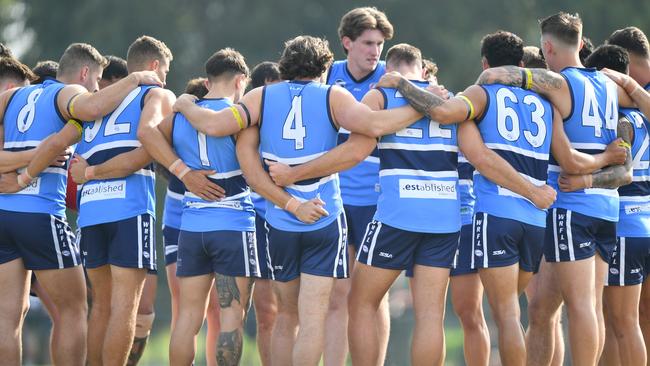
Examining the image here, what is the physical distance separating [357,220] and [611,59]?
9.04 ft

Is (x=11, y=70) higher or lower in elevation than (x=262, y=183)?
higher

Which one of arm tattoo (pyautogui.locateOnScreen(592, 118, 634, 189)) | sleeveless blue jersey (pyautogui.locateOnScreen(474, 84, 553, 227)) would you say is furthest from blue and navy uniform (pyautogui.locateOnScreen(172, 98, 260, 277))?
arm tattoo (pyautogui.locateOnScreen(592, 118, 634, 189))

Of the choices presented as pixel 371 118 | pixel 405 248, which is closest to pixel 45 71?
pixel 371 118

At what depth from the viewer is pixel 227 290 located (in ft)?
31.4

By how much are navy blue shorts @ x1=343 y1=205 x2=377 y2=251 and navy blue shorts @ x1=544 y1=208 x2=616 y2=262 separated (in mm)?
1665

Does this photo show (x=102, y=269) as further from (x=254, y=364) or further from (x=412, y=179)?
(x=254, y=364)

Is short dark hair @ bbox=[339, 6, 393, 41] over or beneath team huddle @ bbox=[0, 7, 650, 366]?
over

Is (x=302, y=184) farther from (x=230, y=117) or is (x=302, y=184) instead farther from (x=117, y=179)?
(x=117, y=179)

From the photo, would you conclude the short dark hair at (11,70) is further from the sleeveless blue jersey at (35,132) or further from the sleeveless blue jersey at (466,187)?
the sleeveless blue jersey at (466,187)

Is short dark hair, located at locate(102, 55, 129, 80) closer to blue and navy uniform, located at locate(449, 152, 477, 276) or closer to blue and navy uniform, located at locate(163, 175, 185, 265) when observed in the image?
blue and navy uniform, located at locate(163, 175, 185, 265)

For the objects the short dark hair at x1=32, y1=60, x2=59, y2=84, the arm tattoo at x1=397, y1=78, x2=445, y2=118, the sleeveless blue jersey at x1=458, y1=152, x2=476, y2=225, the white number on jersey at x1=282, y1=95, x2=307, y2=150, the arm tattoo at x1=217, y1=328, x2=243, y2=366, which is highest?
the short dark hair at x1=32, y1=60, x2=59, y2=84

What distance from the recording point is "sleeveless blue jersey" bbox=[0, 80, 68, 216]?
10172mm

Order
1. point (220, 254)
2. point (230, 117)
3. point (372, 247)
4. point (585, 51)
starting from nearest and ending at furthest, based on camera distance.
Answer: point (372, 247)
point (230, 117)
point (220, 254)
point (585, 51)

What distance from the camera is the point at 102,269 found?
995 centimetres
